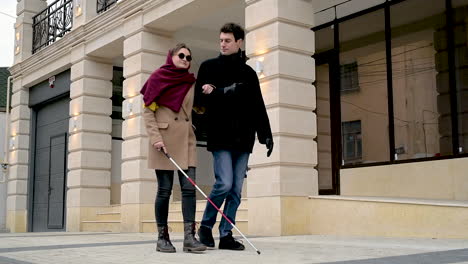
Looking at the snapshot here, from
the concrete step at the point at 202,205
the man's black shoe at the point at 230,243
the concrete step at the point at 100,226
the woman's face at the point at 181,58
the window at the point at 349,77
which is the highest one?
the window at the point at 349,77

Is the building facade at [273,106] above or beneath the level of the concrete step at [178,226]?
above

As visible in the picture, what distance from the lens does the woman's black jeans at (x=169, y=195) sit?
17.1ft

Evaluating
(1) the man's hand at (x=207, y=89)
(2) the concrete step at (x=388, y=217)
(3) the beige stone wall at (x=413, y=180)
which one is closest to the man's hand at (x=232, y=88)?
(1) the man's hand at (x=207, y=89)

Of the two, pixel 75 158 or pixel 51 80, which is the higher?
pixel 51 80

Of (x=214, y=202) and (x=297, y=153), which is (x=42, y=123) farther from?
(x=214, y=202)

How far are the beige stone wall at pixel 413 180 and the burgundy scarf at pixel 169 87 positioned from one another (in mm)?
5571

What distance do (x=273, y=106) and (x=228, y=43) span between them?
3243 millimetres

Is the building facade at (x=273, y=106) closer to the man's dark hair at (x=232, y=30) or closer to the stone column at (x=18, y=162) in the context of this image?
the stone column at (x=18, y=162)

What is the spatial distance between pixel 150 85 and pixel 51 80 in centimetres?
1192

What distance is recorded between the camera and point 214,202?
540 cm

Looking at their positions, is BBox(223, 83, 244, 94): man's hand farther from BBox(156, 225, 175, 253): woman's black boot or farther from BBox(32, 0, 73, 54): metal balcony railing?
BBox(32, 0, 73, 54): metal balcony railing

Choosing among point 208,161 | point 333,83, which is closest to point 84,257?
point 333,83

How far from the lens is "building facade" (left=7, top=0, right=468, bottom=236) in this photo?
8719 millimetres

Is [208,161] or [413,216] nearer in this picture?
[413,216]
